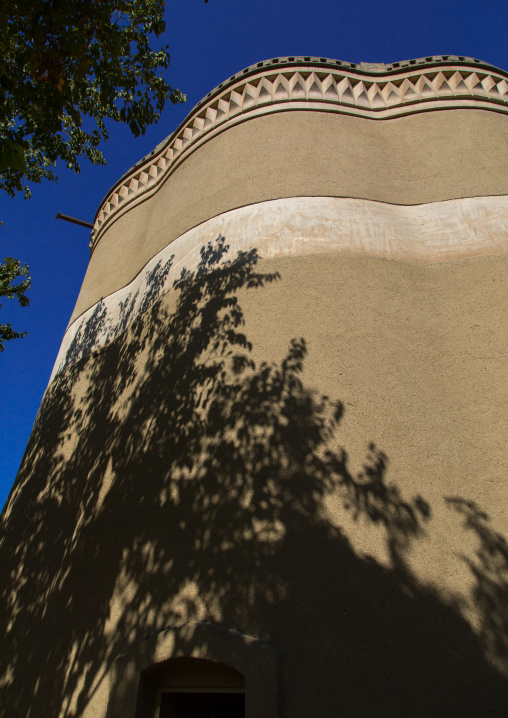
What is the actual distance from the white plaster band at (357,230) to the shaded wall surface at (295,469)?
0.14 feet

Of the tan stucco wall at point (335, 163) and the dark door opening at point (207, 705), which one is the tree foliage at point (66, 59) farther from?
the dark door opening at point (207, 705)

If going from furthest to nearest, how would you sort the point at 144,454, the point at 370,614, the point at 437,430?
the point at 144,454 → the point at 437,430 → the point at 370,614

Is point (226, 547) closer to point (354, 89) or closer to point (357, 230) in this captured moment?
point (357, 230)

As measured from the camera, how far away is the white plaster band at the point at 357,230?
6977 millimetres

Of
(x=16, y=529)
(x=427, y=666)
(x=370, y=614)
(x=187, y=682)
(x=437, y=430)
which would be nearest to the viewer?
Result: (x=427, y=666)

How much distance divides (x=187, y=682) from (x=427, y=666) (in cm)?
224

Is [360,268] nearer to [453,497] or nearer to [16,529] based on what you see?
[453,497]

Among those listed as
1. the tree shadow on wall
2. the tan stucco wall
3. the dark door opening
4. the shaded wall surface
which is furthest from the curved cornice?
the dark door opening

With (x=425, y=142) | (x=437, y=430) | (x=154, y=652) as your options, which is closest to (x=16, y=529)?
(x=154, y=652)

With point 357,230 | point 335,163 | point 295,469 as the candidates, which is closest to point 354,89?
point 335,163

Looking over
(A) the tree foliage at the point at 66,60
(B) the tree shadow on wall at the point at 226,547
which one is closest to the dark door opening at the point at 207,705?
(B) the tree shadow on wall at the point at 226,547

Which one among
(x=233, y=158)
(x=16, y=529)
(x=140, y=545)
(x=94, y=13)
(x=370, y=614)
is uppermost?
(x=233, y=158)

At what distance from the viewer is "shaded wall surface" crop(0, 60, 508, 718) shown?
416 centimetres

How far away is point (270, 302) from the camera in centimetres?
647
